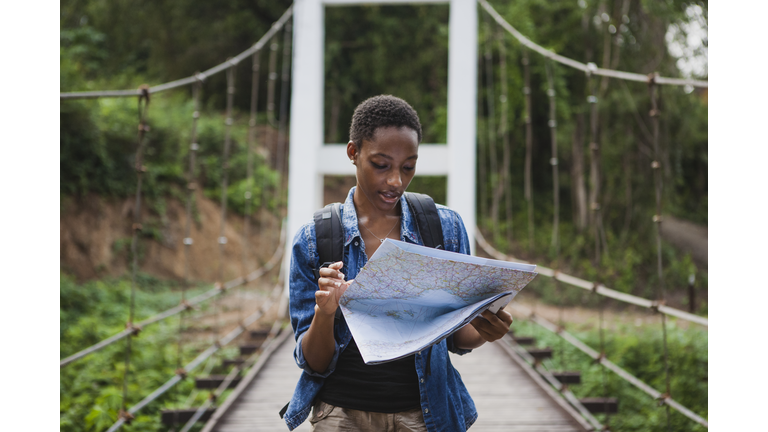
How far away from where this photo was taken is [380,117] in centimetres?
87

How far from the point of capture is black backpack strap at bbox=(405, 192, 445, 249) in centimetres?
89

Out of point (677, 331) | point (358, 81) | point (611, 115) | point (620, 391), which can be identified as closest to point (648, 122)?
point (611, 115)

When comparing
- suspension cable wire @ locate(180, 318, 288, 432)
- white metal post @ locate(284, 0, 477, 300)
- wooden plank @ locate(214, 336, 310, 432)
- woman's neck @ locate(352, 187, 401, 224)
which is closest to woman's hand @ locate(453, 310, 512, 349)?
woman's neck @ locate(352, 187, 401, 224)

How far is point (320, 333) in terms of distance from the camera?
31.7 inches

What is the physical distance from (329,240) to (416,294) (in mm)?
154

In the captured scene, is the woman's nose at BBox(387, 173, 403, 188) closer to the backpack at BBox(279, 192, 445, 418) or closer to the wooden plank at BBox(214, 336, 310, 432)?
the backpack at BBox(279, 192, 445, 418)

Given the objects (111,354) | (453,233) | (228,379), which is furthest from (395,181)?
(111,354)

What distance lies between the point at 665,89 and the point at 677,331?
7.43 ft

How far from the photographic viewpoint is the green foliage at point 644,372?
12.1 feet

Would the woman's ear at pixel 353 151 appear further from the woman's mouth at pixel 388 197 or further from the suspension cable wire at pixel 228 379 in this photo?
the suspension cable wire at pixel 228 379

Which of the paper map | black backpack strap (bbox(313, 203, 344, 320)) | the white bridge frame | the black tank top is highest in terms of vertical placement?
the white bridge frame

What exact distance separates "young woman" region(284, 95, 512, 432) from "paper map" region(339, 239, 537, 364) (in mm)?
54

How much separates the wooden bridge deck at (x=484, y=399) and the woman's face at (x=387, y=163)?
144cm

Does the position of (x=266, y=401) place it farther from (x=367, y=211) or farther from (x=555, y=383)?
(x=367, y=211)
